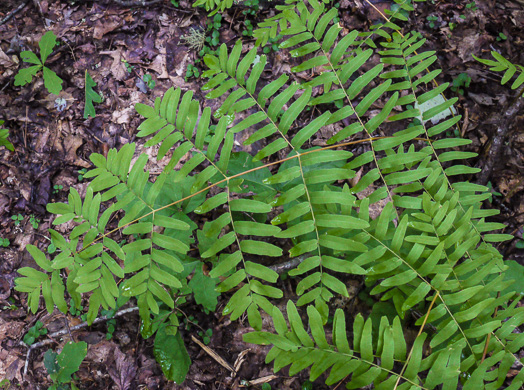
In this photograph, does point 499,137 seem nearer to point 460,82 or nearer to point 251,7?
point 460,82

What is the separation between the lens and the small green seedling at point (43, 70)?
348 cm

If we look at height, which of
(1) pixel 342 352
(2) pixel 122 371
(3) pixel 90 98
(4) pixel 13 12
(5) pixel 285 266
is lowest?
(2) pixel 122 371

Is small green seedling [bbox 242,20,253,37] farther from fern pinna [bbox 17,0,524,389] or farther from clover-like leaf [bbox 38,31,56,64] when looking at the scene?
clover-like leaf [bbox 38,31,56,64]

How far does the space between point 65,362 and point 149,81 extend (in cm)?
256

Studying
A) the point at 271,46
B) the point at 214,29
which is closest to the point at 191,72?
the point at 214,29

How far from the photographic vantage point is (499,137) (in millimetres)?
2812

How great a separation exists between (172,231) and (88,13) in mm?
2935

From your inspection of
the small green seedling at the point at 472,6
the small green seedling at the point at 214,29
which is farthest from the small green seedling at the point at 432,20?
the small green seedling at the point at 214,29

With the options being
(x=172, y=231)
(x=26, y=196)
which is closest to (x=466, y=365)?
(x=172, y=231)

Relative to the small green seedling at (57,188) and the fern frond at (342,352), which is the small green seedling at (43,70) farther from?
the fern frond at (342,352)

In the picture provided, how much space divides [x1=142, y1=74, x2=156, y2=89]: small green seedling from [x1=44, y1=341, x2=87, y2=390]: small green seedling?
236 cm

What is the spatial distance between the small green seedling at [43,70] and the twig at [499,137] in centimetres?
403

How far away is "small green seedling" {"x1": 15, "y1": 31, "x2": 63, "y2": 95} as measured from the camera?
3477 mm

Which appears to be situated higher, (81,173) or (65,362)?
→ (81,173)
